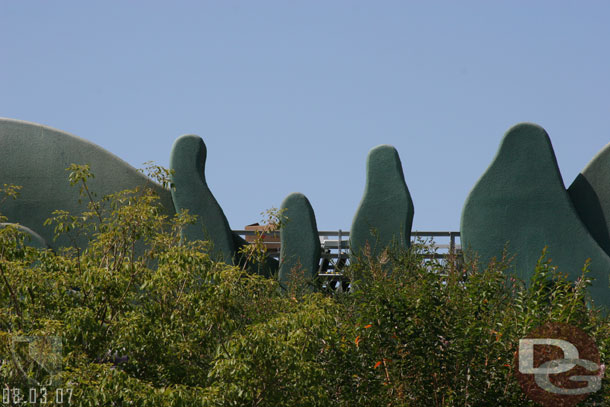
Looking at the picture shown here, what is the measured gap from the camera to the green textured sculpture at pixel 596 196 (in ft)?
52.9

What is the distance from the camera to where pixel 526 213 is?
1614 cm

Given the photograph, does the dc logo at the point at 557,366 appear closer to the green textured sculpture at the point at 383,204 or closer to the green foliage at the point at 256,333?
the green foliage at the point at 256,333

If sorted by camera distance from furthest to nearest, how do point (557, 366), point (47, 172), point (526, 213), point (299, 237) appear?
point (47, 172) → point (299, 237) → point (526, 213) → point (557, 366)

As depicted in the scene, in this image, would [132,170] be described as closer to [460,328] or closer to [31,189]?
[31,189]

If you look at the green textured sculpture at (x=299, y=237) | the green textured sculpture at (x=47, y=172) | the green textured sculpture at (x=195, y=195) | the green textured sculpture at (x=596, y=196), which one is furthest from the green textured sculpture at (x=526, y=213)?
the green textured sculpture at (x=47, y=172)

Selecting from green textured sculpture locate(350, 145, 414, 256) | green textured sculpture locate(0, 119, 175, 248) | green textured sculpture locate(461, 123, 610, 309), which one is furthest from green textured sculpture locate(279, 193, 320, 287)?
green textured sculpture locate(461, 123, 610, 309)

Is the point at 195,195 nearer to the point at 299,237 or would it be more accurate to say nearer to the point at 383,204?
the point at 299,237

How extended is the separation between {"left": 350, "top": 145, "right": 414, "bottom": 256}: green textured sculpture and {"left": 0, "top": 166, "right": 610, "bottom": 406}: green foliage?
8655 millimetres

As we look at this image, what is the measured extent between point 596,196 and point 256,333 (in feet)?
38.4

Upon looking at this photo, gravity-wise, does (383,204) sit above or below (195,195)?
below

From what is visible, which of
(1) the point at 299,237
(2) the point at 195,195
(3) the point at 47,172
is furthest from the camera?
(3) the point at 47,172

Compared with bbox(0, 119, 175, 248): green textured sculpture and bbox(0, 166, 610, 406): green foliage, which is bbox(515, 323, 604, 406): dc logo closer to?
bbox(0, 166, 610, 406): green foliage

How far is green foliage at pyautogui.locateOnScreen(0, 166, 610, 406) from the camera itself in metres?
6.50

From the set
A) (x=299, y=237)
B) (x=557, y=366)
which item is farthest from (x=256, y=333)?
(x=299, y=237)
